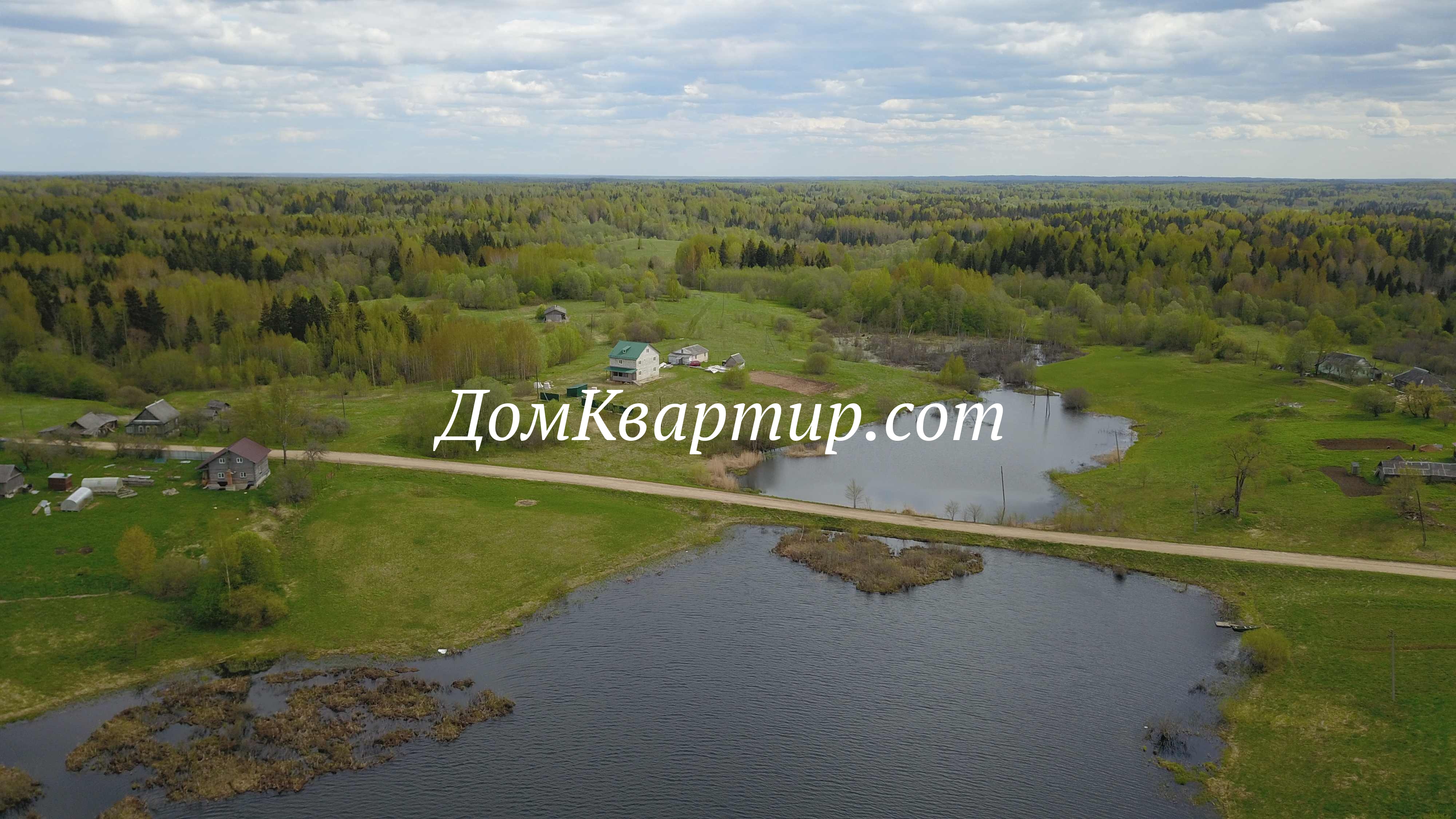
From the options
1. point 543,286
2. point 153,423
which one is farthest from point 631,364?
point 543,286

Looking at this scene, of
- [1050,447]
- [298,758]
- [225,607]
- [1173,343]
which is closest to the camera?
[298,758]

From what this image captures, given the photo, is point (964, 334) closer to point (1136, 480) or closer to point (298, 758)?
point (1136, 480)

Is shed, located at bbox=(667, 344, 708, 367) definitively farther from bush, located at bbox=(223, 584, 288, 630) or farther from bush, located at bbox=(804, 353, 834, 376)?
bush, located at bbox=(223, 584, 288, 630)

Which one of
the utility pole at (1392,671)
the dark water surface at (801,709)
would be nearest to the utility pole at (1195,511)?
the dark water surface at (801,709)

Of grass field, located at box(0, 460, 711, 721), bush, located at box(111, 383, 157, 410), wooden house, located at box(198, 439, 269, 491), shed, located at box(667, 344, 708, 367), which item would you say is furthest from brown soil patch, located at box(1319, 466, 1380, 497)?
bush, located at box(111, 383, 157, 410)

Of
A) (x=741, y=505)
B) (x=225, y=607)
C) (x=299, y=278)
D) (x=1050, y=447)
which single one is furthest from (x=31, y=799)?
(x=299, y=278)

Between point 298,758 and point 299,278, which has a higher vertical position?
point 299,278

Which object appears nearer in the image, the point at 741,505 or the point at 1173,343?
the point at 741,505
